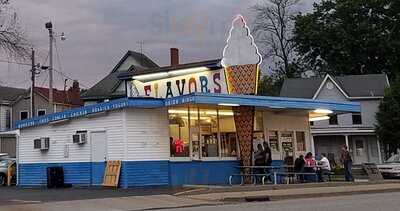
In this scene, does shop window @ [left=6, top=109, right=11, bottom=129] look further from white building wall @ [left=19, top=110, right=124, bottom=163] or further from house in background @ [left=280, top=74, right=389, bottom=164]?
white building wall @ [left=19, top=110, right=124, bottom=163]

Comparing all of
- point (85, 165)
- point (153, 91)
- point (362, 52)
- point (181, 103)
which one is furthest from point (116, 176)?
point (362, 52)

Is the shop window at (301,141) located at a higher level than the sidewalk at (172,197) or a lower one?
higher

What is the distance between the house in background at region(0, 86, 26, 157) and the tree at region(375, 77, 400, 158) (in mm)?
31323

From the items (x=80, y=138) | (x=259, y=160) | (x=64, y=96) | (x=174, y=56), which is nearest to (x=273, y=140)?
(x=259, y=160)

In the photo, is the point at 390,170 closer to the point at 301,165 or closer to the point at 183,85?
the point at 301,165

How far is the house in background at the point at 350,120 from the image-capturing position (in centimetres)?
5247

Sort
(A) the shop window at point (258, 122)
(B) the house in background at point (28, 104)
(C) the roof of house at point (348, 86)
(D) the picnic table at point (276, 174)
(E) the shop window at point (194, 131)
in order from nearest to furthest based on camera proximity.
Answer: (D) the picnic table at point (276, 174) < (E) the shop window at point (194, 131) < (A) the shop window at point (258, 122) < (C) the roof of house at point (348, 86) < (B) the house in background at point (28, 104)

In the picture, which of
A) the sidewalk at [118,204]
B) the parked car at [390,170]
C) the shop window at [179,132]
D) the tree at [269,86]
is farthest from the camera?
the tree at [269,86]

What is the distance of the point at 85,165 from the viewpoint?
27.0 meters

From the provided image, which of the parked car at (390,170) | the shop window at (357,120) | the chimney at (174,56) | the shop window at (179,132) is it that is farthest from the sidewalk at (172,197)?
the shop window at (357,120)

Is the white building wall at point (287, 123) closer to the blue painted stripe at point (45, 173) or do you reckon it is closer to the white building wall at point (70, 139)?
the white building wall at point (70, 139)

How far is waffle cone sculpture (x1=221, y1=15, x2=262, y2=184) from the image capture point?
1053 inches

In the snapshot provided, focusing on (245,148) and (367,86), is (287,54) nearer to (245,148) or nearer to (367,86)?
(367,86)

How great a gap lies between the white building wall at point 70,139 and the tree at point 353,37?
47.2m
